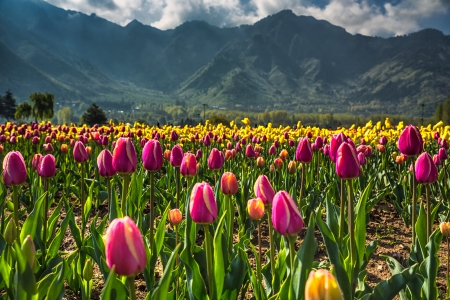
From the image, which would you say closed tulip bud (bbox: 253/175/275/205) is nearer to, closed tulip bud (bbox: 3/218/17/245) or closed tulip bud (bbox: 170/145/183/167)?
closed tulip bud (bbox: 170/145/183/167)

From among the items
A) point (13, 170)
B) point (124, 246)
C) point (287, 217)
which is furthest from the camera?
point (13, 170)

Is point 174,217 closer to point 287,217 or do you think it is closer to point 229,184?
point 229,184

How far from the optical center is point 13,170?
9.06 ft

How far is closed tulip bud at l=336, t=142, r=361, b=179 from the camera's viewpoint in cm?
236

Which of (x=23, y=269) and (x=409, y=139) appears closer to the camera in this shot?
(x=23, y=269)

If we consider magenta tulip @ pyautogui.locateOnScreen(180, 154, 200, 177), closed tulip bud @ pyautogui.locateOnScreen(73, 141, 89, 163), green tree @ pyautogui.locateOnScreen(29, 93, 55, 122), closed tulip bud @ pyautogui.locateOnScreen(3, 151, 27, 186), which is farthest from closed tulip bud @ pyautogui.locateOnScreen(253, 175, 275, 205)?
green tree @ pyautogui.locateOnScreen(29, 93, 55, 122)

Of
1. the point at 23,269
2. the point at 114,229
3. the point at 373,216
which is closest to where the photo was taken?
the point at 114,229

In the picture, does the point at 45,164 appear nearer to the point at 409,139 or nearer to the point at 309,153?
the point at 309,153

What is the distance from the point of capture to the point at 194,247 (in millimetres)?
2785

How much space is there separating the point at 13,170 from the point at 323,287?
2.46 meters

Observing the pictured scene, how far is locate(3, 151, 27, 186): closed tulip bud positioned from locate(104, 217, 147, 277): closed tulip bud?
164 centimetres

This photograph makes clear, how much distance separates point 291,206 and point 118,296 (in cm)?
97

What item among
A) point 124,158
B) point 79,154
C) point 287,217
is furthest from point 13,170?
point 287,217

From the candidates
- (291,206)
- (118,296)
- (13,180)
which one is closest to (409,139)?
(291,206)
